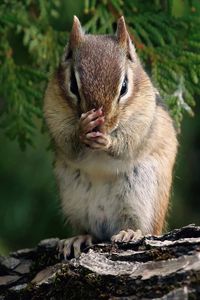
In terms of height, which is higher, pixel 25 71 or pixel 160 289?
pixel 25 71

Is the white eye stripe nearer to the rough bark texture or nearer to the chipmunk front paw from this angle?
the chipmunk front paw

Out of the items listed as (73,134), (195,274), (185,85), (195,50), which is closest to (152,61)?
(185,85)

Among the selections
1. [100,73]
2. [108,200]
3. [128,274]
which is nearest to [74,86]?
[100,73]

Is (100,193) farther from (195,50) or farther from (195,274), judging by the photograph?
(195,50)

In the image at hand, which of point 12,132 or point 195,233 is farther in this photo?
point 12,132

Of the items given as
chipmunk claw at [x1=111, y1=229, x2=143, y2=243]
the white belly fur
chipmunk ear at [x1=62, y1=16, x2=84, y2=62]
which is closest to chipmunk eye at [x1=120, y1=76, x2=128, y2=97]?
chipmunk ear at [x1=62, y1=16, x2=84, y2=62]

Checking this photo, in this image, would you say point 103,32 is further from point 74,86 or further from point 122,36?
point 74,86
